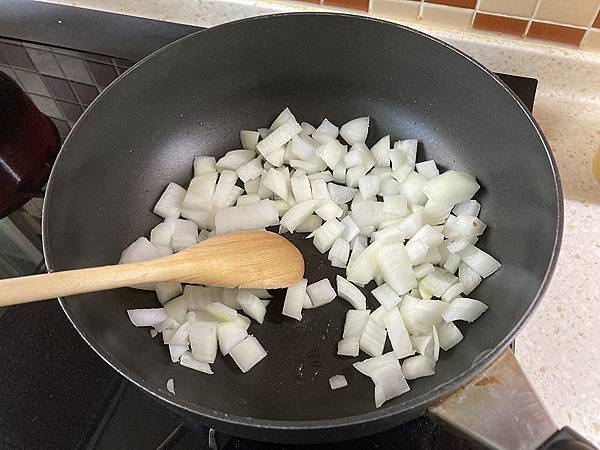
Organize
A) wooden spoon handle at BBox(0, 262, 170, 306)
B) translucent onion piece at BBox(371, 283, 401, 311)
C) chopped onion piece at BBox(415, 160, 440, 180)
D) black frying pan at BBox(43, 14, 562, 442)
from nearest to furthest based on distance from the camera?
wooden spoon handle at BBox(0, 262, 170, 306), black frying pan at BBox(43, 14, 562, 442), translucent onion piece at BBox(371, 283, 401, 311), chopped onion piece at BBox(415, 160, 440, 180)

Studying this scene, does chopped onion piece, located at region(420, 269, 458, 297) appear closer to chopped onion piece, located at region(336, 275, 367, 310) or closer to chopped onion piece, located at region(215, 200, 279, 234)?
chopped onion piece, located at region(336, 275, 367, 310)

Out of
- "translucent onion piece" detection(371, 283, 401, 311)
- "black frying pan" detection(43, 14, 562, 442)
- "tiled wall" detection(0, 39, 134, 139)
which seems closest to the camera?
"black frying pan" detection(43, 14, 562, 442)

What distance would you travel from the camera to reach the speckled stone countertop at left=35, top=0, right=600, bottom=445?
2.68ft

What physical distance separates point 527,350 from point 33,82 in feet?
3.18

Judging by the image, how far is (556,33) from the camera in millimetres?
1016

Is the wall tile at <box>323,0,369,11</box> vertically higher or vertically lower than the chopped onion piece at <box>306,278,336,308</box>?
higher

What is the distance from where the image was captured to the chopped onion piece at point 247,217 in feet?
3.23

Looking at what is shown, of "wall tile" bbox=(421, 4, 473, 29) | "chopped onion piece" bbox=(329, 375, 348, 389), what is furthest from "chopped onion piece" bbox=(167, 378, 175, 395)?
"wall tile" bbox=(421, 4, 473, 29)

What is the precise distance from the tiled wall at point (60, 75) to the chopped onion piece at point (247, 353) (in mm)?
515

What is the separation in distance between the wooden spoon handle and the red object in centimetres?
35


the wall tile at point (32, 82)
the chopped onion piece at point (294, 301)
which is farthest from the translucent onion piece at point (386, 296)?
the wall tile at point (32, 82)

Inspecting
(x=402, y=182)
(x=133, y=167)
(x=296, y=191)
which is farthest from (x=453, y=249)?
(x=133, y=167)

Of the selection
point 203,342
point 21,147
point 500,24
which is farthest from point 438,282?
point 21,147

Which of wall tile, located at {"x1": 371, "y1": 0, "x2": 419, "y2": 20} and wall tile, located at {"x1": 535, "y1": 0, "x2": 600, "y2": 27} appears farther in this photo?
wall tile, located at {"x1": 371, "y1": 0, "x2": 419, "y2": 20}
